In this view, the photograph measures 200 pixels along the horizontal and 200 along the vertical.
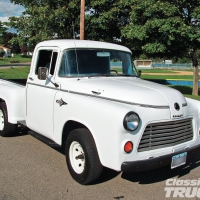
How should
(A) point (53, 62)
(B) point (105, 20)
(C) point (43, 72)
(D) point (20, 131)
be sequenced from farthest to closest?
(B) point (105, 20) → (D) point (20, 131) → (A) point (53, 62) → (C) point (43, 72)

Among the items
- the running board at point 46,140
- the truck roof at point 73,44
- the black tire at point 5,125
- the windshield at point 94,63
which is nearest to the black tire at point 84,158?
the running board at point 46,140

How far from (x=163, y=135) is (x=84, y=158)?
1061 millimetres

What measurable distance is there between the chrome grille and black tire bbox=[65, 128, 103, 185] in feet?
2.00

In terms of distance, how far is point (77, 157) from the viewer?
4.05 meters

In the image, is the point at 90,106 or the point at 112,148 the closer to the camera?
the point at 112,148

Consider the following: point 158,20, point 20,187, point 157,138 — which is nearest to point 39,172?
point 20,187

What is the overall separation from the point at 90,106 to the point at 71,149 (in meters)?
0.77

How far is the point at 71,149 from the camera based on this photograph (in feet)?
13.7

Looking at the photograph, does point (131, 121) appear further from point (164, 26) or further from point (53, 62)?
point (164, 26)

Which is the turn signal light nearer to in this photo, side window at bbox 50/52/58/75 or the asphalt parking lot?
the asphalt parking lot

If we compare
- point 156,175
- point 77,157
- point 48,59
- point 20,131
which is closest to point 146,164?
point 77,157

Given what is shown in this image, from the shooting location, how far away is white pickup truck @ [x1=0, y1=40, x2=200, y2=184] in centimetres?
349

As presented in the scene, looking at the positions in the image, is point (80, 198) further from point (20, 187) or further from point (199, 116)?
point (199, 116)

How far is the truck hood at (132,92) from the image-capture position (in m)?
3.81
